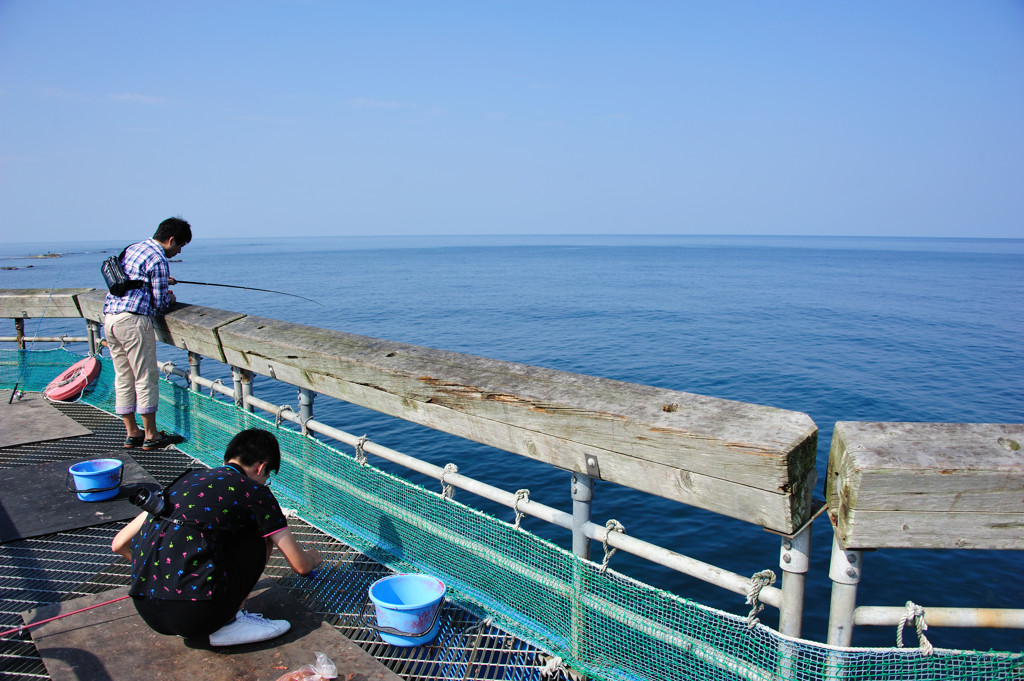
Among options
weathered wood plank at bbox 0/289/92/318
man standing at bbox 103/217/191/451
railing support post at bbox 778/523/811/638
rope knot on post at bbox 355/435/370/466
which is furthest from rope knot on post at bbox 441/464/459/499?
weathered wood plank at bbox 0/289/92/318

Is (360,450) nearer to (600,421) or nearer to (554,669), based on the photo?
(554,669)

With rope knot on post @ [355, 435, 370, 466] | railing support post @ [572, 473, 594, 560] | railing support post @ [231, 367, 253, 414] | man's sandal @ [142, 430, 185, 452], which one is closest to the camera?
railing support post @ [572, 473, 594, 560]

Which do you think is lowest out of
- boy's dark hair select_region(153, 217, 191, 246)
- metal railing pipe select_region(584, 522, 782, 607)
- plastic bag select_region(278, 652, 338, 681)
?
plastic bag select_region(278, 652, 338, 681)

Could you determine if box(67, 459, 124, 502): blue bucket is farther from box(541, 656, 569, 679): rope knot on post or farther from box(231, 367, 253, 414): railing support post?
box(541, 656, 569, 679): rope knot on post

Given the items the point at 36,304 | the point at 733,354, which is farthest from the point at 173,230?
the point at 733,354

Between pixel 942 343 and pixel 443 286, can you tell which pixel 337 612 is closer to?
pixel 942 343

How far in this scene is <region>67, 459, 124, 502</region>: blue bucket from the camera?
4348 millimetres

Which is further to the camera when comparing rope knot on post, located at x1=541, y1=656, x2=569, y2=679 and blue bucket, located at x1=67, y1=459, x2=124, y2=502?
blue bucket, located at x1=67, y1=459, x2=124, y2=502

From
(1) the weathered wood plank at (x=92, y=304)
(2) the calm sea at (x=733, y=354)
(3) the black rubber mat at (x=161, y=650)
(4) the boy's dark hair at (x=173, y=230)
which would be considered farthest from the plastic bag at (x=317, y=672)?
(2) the calm sea at (x=733, y=354)

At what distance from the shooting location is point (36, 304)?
7020 mm

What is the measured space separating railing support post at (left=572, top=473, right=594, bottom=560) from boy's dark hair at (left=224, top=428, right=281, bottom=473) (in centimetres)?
152

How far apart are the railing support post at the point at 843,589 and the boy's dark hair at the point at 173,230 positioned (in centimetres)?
532

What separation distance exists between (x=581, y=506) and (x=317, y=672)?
1251 millimetres

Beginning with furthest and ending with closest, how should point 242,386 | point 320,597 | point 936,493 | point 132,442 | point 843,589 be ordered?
point 132,442 → point 242,386 → point 320,597 → point 843,589 → point 936,493
